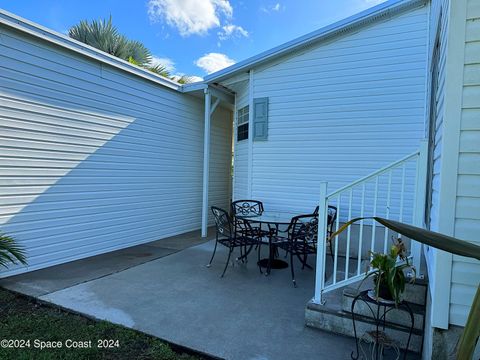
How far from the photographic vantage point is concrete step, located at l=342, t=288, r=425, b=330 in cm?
224

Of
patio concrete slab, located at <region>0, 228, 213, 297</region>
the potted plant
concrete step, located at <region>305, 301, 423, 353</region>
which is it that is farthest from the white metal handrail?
patio concrete slab, located at <region>0, 228, 213, 297</region>

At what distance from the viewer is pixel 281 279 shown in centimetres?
375

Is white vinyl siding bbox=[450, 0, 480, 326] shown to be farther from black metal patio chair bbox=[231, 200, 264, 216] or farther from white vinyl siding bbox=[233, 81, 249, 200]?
white vinyl siding bbox=[233, 81, 249, 200]

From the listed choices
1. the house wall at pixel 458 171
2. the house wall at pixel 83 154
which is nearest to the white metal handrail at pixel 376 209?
the house wall at pixel 458 171

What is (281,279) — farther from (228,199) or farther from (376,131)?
(228,199)

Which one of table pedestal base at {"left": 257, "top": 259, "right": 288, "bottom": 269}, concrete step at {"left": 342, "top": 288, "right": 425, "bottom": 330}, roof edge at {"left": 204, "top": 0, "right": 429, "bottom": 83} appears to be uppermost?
roof edge at {"left": 204, "top": 0, "right": 429, "bottom": 83}

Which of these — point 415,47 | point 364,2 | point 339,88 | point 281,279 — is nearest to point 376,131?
point 339,88

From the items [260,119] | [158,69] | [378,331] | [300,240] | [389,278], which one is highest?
[158,69]

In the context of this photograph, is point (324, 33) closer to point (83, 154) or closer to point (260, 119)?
point (260, 119)

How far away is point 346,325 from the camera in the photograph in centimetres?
237

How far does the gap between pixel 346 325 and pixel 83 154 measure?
4.16 metres

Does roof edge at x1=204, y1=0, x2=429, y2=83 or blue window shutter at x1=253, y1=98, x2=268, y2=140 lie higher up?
roof edge at x1=204, y1=0, x2=429, y2=83

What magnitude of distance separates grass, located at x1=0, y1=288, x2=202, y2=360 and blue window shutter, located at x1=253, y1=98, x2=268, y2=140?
404 centimetres

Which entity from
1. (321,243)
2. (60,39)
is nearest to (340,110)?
(321,243)
